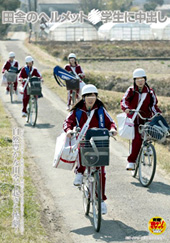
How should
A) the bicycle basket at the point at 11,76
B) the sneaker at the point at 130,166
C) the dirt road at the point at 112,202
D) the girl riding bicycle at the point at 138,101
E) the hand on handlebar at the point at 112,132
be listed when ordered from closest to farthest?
1. the dirt road at the point at 112,202
2. the hand on handlebar at the point at 112,132
3. the girl riding bicycle at the point at 138,101
4. the sneaker at the point at 130,166
5. the bicycle basket at the point at 11,76

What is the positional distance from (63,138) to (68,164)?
0.40 metres

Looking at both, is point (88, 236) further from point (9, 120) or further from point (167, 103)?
point (167, 103)

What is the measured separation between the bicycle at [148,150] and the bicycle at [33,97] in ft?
20.9

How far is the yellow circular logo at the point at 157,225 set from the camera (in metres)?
7.22

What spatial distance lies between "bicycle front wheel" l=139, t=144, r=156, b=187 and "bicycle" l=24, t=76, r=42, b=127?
667 centimetres

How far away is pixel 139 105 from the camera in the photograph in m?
10.1

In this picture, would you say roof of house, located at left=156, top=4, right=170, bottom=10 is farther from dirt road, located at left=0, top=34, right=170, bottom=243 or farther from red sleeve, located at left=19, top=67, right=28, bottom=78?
dirt road, located at left=0, top=34, right=170, bottom=243

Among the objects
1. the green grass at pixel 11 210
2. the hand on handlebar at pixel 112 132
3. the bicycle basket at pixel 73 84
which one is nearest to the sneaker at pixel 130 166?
the green grass at pixel 11 210

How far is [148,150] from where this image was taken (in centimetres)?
954

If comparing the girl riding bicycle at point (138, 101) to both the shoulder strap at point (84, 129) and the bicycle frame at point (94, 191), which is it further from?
the bicycle frame at point (94, 191)

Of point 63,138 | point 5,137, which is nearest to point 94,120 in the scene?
point 63,138

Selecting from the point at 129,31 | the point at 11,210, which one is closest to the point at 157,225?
the point at 11,210

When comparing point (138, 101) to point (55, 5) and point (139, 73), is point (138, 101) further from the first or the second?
point (55, 5)

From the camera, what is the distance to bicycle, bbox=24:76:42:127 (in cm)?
1580
